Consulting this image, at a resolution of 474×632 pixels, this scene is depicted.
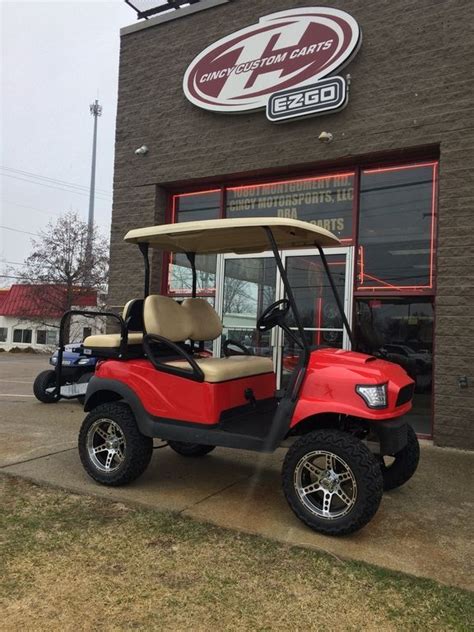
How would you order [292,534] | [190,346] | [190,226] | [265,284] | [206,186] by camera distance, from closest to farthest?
[292,534] → [190,226] → [190,346] → [265,284] → [206,186]

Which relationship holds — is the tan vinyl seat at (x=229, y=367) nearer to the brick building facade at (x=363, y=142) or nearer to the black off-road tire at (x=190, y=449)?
the black off-road tire at (x=190, y=449)

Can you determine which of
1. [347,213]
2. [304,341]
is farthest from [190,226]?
[347,213]

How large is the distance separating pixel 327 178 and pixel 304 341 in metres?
4.24

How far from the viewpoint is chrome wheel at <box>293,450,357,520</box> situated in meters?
3.44

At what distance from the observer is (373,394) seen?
11.3 feet

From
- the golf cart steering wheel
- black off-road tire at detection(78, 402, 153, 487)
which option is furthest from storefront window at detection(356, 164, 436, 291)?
black off-road tire at detection(78, 402, 153, 487)

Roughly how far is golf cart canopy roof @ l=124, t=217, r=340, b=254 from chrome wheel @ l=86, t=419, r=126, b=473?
1631 mm

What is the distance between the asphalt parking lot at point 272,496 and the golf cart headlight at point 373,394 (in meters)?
0.89

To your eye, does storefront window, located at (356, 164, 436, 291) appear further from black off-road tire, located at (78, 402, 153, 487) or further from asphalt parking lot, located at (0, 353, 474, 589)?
black off-road tire, located at (78, 402, 153, 487)

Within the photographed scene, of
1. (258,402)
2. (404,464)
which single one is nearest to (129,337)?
(258,402)

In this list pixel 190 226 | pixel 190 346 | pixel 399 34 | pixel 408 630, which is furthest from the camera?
pixel 399 34

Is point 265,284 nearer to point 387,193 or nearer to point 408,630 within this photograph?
point 387,193

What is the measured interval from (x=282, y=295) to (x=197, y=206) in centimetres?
221

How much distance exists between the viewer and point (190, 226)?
4195 millimetres
